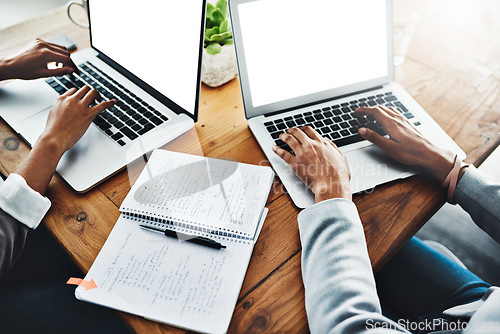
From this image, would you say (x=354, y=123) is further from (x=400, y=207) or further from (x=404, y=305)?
(x=404, y=305)

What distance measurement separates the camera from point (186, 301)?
1.79 feet

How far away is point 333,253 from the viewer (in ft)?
1.89

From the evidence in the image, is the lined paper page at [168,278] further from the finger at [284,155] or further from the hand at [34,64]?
the hand at [34,64]

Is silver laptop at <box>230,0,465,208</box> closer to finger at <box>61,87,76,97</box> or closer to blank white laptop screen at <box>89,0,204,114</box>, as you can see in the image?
blank white laptop screen at <box>89,0,204,114</box>

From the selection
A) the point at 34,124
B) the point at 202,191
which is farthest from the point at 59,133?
the point at 202,191

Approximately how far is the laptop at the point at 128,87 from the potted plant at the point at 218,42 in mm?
124

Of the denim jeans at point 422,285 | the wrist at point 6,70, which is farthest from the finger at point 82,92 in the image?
the denim jeans at point 422,285

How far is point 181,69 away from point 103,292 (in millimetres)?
469

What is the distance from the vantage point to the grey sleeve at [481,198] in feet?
2.18

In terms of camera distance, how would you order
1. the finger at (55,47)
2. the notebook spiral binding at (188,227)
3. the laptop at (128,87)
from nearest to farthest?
the notebook spiral binding at (188,227) → the laptop at (128,87) → the finger at (55,47)

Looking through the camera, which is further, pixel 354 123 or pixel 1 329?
pixel 354 123

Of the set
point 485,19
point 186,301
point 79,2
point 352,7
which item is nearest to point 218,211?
point 186,301

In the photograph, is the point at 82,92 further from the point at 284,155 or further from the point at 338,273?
the point at 338,273

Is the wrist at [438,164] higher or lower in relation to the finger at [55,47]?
lower
